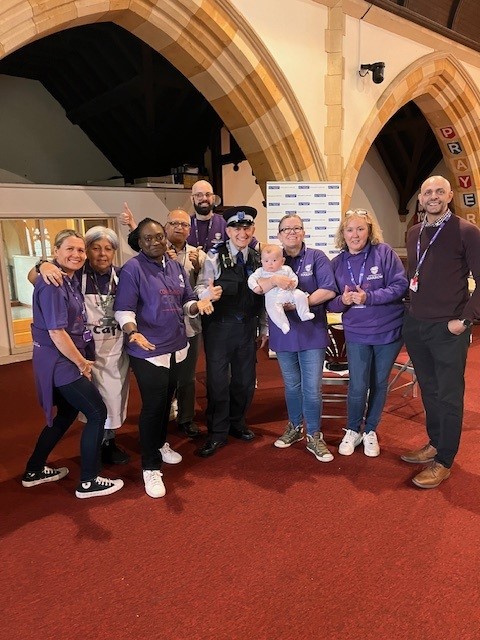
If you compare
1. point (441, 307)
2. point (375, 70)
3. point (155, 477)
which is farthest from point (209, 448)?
point (375, 70)

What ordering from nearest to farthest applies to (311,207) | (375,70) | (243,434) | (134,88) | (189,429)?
(243,434) < (189,429) < (311,207) < (375,70) < (134,88)

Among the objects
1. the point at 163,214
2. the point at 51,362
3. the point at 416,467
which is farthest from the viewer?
the point at 163,214

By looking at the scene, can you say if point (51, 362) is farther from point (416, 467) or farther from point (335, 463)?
point (416, 467)

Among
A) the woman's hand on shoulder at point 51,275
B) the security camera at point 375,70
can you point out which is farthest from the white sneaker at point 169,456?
the security camera at point 375,70

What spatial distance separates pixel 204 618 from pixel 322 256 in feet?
6.34

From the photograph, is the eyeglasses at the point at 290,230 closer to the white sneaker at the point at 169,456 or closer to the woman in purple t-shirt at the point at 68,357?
the woman in purple t-shirt at the point at 68,357

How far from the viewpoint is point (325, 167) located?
5.17m

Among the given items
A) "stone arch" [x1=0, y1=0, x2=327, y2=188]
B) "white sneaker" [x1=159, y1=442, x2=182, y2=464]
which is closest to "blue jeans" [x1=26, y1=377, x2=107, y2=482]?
"white sneaker" [x1=159, y1=442, x2=182, y2=464]

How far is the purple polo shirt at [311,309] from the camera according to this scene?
2830 millimetres

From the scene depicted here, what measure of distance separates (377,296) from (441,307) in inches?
14.0

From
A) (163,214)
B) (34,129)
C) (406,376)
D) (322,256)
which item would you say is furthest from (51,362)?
(34,129)

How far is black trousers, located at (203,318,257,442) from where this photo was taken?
2.95 metres

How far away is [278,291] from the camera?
276 cm

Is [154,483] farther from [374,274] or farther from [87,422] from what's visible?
[374,274]
